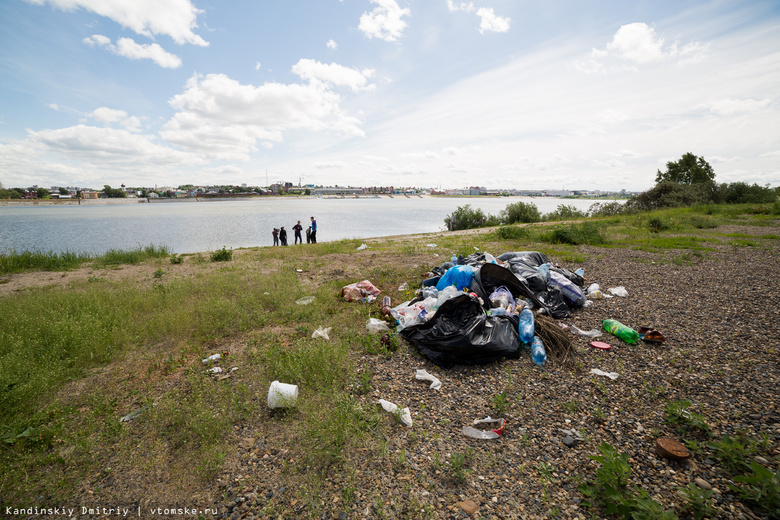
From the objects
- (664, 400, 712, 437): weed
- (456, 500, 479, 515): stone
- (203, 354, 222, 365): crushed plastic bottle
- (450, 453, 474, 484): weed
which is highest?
(664, 400, 712, 437): weed

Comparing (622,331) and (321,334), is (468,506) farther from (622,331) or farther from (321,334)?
(622,331)

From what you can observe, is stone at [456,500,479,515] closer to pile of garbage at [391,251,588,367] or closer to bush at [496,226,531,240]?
pile of garbage at [391,251,588,367]

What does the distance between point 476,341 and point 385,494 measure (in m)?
2.66

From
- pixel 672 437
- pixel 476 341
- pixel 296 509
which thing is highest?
pixel 476 341

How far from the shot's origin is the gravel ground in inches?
105

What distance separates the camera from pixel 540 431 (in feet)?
11.4

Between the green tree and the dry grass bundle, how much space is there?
155 ft

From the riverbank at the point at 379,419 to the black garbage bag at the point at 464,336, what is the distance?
18 cm

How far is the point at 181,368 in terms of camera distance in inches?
190

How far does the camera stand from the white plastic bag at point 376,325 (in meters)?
5.94

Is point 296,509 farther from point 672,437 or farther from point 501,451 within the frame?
point 672,437

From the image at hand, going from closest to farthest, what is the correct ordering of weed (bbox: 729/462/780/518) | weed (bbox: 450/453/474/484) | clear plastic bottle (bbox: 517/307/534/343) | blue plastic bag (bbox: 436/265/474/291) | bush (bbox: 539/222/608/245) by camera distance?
weed (bbox: 729/462/780/518), weed (bbox: 450/453/474/484), clear plastic bottle (bbox: 517/307/534/343), blue plastic bag (bbox: 436/265/474/291), bush (bbox: 539/222/608/245)

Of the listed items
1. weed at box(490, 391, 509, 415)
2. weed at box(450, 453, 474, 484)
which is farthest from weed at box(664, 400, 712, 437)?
weed at box(450, 453, 474, 484)

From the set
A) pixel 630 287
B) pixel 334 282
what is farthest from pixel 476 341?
pixel 630 287
